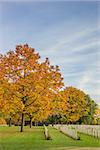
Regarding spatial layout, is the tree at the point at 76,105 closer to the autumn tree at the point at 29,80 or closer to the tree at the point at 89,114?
the tree at the point at 89,114

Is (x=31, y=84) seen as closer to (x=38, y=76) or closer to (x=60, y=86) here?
(x=38, y=76)

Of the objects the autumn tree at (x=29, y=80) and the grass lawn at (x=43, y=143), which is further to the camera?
the autumn tree at (x=29, y=80)

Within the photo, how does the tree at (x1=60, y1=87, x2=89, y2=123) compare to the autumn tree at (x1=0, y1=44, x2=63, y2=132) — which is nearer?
the autumn tree at (x1=0, y1=44, x2=63, y2=132)

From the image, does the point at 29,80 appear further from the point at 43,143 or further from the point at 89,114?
the point at 89,114

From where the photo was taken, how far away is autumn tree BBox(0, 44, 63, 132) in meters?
21.8

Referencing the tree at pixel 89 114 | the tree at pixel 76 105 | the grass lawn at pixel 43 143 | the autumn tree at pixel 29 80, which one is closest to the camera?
the grass lawn at pixel 43 143

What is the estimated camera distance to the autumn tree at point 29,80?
21781 mm

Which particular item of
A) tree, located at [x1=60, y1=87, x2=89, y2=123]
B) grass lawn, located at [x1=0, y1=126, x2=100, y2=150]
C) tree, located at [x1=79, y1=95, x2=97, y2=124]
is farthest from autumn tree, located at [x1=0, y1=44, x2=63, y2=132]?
tree, located at [x1=79, y1=95, x2=97, y2=124]

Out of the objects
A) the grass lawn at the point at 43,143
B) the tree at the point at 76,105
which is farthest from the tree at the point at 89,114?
the grass lawn at the point at 43,143

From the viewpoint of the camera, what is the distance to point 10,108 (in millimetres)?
21672

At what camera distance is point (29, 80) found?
22.0 metres

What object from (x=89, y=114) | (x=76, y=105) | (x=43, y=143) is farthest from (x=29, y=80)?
(x=89, y=114)

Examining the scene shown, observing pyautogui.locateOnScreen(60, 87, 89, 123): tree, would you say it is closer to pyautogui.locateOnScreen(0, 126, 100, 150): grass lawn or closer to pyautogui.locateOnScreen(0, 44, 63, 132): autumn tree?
→ pyautogui.locateOnScreen(0, 44, 63, 132): autumn tree

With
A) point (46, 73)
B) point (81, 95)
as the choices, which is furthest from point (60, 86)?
point (81, 95)
